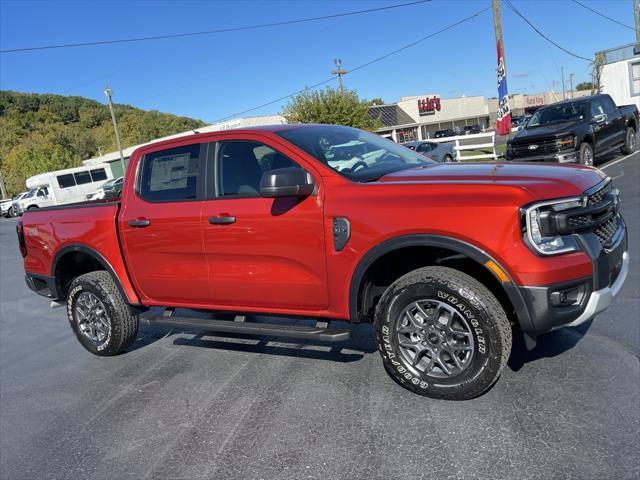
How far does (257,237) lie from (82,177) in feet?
148

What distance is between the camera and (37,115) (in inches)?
4104

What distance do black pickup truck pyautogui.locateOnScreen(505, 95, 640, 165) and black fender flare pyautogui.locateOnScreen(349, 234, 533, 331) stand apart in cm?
1086

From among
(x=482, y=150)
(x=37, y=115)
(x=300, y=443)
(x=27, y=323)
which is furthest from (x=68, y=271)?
(x=37, y=115)

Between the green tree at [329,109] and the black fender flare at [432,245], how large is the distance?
27.3 m

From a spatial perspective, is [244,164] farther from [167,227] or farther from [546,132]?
[546,132]

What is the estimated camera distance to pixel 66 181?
1662 inches

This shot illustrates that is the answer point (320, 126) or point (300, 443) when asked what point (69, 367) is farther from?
point (320, 126)

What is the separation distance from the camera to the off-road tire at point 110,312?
4941mm

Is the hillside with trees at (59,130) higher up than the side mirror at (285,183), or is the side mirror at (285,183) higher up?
the hillside with trees at (59,130)

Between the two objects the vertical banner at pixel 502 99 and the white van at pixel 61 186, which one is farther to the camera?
the white van at pixel 61 186

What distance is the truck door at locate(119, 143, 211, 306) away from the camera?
4285 mm

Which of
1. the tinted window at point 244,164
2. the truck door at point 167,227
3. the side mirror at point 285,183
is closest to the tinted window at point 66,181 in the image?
the truck door at point 167,227

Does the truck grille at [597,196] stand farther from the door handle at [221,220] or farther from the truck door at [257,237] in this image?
the door handle at [221,220]

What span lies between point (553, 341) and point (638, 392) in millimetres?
971
